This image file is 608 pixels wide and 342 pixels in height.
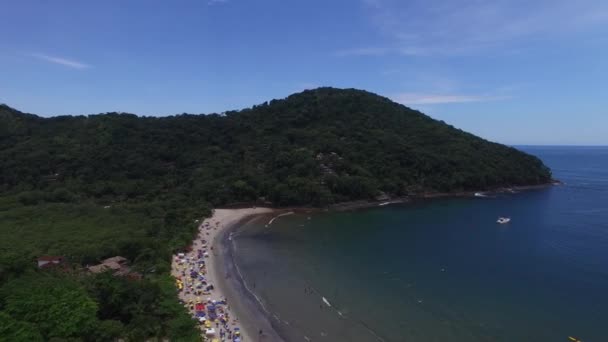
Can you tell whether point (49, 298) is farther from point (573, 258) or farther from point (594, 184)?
point (594, 184)

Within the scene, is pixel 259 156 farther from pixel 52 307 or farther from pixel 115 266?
pixel 52 307

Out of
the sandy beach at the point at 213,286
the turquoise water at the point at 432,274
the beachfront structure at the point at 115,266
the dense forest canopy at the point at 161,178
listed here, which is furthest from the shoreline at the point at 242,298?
the beachfront structure at the point at 115,266

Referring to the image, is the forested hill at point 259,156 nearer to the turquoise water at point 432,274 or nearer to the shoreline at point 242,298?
the turquoise water at point 432,274

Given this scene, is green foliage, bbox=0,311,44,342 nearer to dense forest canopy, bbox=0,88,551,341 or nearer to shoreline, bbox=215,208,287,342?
dense forest canopy, bbox=0,88,551,341

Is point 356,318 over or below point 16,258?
below

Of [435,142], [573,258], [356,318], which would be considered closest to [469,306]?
[356,318]

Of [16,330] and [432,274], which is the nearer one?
[16,330]

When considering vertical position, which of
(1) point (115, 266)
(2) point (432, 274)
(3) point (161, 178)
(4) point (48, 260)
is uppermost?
(3) point (161, 178)

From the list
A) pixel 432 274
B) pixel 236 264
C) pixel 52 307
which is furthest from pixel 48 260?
pixel 432 274
